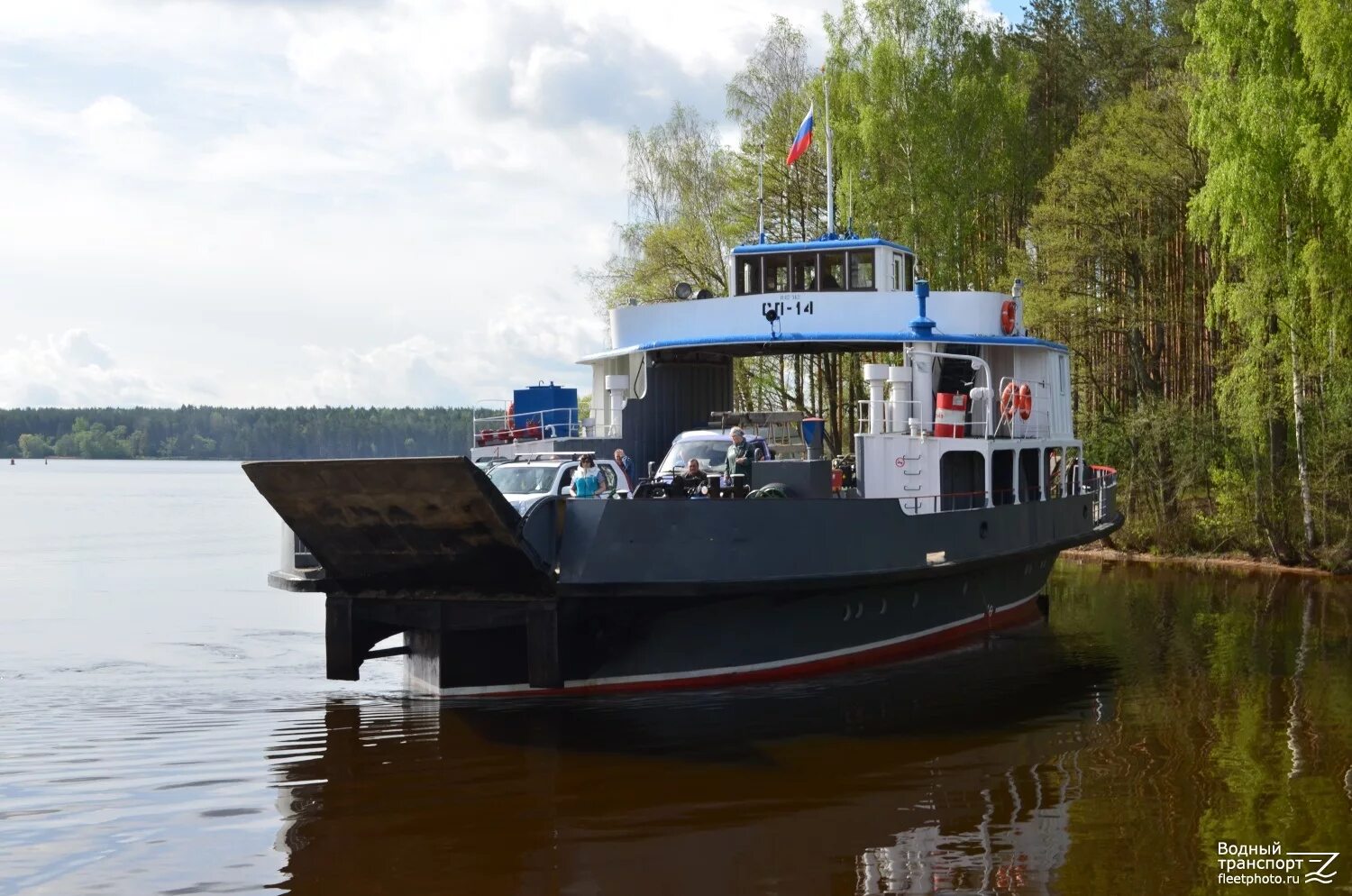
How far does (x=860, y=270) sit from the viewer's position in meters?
16.7

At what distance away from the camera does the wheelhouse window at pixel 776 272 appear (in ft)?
55.3

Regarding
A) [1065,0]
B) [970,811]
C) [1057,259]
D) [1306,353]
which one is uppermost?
[1065,0]

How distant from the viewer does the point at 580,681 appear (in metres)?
11.9

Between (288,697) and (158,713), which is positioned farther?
(288,697)

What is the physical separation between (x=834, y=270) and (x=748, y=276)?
1.09 m

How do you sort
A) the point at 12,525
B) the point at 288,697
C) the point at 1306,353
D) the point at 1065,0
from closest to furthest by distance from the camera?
the point at 288,697
the point at 1306,353
the point at 1065,0
the point at 12,525

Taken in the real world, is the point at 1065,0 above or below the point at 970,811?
above

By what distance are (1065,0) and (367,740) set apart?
34692mm

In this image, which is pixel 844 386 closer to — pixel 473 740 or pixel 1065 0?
pixel 1065 0

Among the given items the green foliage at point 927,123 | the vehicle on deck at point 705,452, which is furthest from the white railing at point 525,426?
the green foliage at point 927,123

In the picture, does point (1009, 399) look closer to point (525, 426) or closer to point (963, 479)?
point (963, 479)

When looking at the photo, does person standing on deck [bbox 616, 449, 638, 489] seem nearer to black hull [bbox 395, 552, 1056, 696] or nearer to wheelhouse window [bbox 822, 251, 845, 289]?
black hull [bbox 395, 552, 1056, 696]

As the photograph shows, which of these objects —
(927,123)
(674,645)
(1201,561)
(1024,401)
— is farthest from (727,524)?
(927,123)

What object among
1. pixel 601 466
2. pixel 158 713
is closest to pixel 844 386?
pixel 601 466
